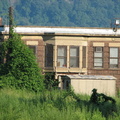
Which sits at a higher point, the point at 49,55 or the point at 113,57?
the point at 49,55

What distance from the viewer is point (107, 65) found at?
4862 centimetres

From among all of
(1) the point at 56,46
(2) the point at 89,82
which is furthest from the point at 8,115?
(1) the point at 56,46

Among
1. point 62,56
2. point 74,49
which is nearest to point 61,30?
point 74,49

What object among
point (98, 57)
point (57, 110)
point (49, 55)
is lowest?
point (57, 110)

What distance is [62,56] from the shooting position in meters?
47.6

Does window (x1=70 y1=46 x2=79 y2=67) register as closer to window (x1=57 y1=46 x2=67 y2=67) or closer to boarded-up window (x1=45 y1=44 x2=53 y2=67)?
window (x1=57 y1=46 x2=67 y2=67)

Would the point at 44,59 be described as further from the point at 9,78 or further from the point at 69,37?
the point at 9,78

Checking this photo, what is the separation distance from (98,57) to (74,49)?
2318mm

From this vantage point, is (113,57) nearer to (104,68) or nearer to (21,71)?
(104,68)

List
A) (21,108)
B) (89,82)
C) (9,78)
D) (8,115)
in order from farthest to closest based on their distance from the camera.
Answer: (89,82) < (9,78) < (21,108) < (8,115)

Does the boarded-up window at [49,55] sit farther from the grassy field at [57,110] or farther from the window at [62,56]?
the grassy field at [57,110]

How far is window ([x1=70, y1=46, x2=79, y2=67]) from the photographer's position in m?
47.8

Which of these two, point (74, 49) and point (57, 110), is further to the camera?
point (74, 49)

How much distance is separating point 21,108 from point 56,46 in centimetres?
2935
